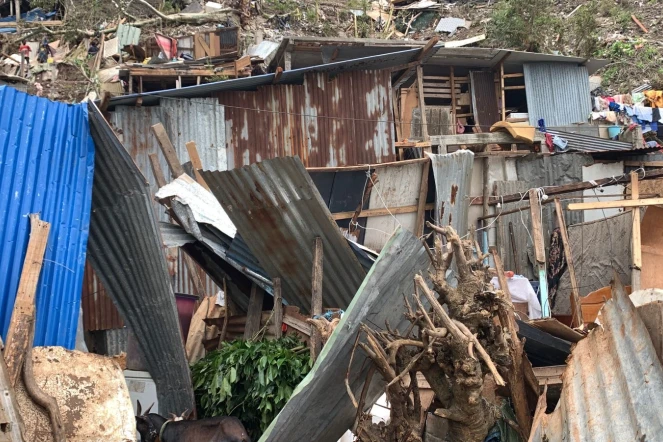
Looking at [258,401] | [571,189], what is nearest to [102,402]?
[258,401]

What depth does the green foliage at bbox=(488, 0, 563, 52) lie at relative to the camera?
1753cm

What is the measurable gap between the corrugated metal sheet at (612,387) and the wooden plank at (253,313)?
4727mm

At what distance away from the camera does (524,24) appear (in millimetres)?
17500

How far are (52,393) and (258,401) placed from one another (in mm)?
2022

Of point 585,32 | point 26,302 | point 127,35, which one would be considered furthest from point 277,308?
point 585,32

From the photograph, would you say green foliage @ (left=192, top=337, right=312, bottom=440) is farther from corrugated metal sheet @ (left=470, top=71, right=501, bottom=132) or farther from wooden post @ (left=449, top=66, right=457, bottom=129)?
corrugated metal sheet @ (left=470, top=71, right=501, bottom=132)

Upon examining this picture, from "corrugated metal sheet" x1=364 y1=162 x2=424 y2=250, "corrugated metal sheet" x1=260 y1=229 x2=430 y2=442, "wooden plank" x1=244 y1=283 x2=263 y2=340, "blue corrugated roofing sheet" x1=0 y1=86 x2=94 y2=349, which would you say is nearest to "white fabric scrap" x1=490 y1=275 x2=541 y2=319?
"corrugated metal sheet" x1=364 y1=162 x2=424 y2=250

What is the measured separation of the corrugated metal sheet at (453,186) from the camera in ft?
37.5

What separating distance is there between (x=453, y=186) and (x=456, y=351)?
7585 millimetres

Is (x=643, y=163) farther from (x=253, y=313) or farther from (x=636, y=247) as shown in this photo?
(x=253, y=313)

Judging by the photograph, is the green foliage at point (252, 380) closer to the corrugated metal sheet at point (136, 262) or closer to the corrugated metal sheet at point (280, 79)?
the corrugated metal sheet at point (136, 262)

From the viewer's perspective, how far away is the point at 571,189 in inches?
375

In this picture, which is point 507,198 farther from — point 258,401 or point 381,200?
point 258,401

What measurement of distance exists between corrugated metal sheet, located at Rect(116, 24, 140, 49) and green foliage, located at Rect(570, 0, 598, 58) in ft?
40.6
